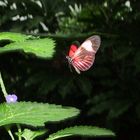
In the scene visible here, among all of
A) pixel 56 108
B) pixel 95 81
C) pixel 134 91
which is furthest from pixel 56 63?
pixel 56 108

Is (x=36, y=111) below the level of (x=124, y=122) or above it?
above

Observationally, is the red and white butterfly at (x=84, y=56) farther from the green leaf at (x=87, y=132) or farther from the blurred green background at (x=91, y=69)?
the blurred green background at (x=91, y=69)

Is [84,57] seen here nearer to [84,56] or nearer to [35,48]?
[84,56]

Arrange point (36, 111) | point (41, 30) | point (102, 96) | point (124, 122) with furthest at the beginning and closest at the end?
point (41, 30) < point (124, 122) < point (102, 96) < point (36, 111)

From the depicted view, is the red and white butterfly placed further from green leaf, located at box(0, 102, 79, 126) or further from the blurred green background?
the blurred green background

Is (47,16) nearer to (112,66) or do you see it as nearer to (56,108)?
(112,66)
